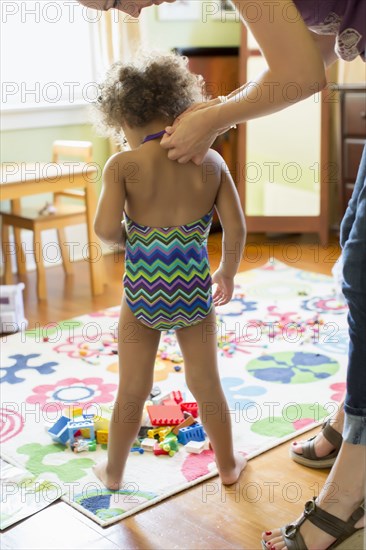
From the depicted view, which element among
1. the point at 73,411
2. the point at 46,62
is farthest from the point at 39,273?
the point at 73,411

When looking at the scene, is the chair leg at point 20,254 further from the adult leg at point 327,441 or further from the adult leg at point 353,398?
the adult leg at point 353,398

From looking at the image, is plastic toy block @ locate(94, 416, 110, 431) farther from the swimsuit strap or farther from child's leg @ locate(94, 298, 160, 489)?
the swimsuit strap

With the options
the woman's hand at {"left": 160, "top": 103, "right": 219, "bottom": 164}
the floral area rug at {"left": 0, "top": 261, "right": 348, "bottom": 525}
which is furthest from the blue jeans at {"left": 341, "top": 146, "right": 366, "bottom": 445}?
the floral area rug at {"left": 0, "top": 261, "right": 348, "bottom": 525}

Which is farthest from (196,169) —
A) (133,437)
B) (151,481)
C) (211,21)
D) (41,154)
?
(211,21)

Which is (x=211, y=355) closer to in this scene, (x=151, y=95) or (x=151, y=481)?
(x=151, y=481)

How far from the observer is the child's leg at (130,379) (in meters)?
1.78

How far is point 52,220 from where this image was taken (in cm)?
359

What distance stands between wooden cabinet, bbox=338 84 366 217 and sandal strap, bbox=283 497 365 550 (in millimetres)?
2876

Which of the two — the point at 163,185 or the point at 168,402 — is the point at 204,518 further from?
the point at 163,185

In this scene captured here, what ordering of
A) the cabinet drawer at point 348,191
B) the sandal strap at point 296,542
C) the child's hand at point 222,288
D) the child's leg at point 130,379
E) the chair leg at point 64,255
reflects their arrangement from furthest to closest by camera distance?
the cabinet drawer at point 348,191 < the chair leg at point 64,255 < the child's hand at point 222,288 < the child's leg at point 130,379 < the sandal strap at point 296,542

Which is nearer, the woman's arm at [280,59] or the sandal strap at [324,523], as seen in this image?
the woman's arm at [280,59]

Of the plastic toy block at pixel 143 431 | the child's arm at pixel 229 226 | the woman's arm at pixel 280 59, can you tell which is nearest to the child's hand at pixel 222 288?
the child's arm at pixel 229 226

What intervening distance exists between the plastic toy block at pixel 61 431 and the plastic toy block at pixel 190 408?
→ 340 millimetres

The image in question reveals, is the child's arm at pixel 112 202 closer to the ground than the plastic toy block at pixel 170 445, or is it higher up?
higher up
